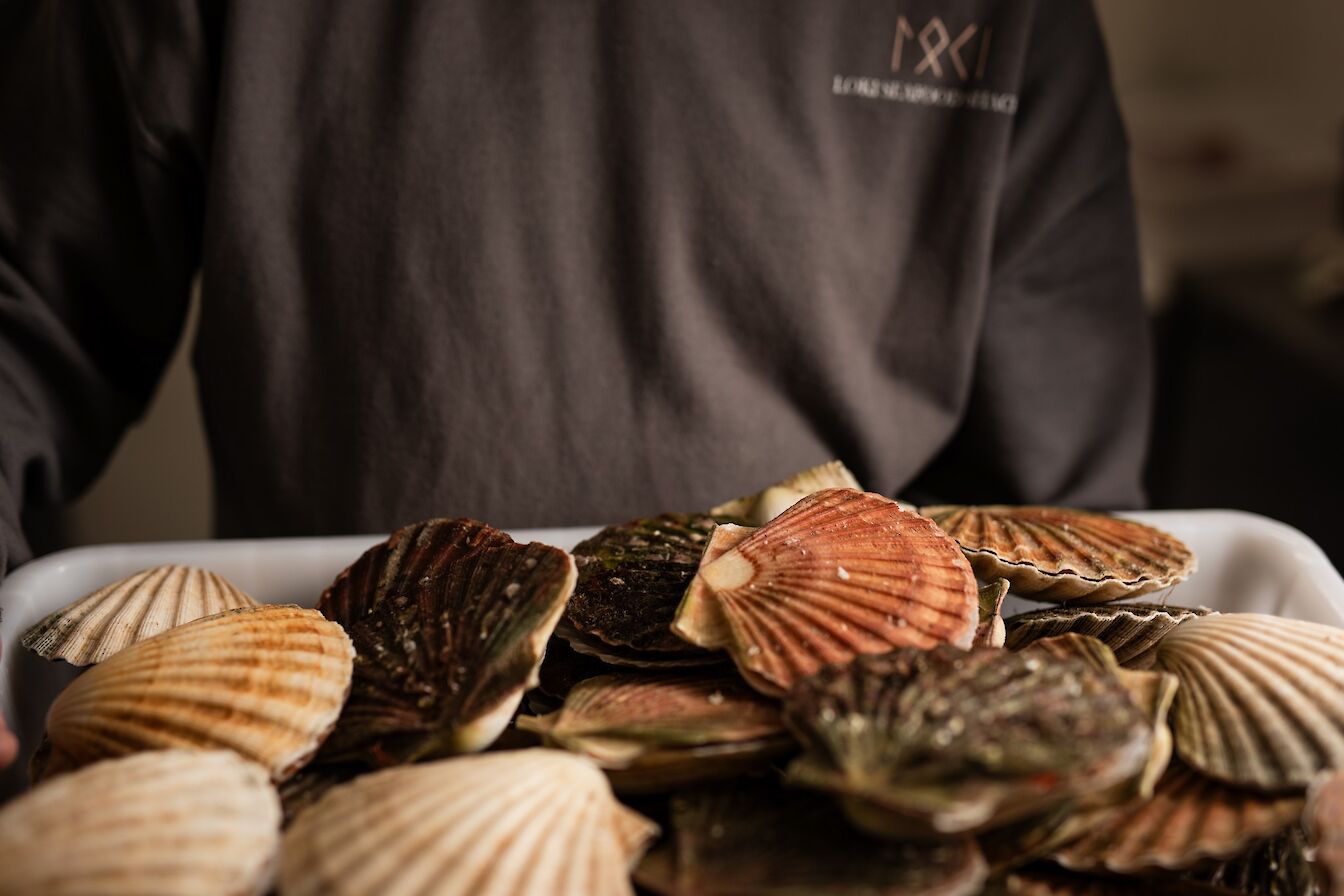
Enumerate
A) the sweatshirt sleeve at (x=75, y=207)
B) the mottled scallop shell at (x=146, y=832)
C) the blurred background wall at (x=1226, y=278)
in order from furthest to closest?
the blurred background wall at (x=1226, y=278) < the sweatshirt sleeve at (x=75, y=207) < the mottled scallop shell at (x=146, y=832)

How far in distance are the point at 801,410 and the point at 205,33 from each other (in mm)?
397

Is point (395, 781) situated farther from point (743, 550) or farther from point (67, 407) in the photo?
point (67, 407)

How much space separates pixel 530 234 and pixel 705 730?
0.37 m

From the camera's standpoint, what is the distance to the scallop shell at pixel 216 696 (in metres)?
0.34

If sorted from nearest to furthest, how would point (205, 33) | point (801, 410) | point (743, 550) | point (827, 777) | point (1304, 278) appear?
point (827, 777) → point (743, 550) → point (205, 33) → point (801, 410) → point (1304, 278)

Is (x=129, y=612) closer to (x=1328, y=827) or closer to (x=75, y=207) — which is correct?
(x=75, y=207)

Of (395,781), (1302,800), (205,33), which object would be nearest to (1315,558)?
(1302,800)

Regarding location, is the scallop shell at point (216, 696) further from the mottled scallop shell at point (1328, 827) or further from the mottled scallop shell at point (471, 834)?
the mottled scallop shell at point (1328, 827)

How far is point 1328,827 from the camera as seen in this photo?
1.00 ft

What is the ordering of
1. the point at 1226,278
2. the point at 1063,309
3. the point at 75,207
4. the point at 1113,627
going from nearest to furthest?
the point at 1113,627
the point at 75,207
the point at 1063,309
the point at 1226,278

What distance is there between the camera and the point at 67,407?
65 cm

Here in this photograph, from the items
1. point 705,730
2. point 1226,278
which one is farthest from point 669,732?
point 1226,278

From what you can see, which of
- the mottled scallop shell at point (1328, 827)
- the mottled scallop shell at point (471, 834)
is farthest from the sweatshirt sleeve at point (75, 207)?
the mottled scallop shell at point (1328, 827)

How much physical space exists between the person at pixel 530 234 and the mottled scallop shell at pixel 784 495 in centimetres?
17
